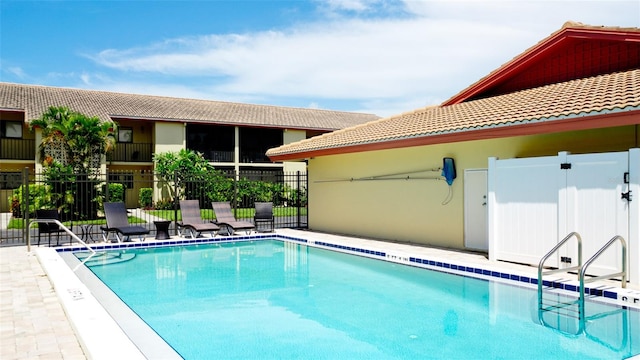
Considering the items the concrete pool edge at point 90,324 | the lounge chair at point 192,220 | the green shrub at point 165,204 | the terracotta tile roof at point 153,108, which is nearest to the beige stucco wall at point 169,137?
the terracotta tile roof at point 153,108

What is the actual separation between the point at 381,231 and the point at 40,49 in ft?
63.6

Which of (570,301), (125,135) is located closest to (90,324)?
(570,301)

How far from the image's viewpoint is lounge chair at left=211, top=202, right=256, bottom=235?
15430mm

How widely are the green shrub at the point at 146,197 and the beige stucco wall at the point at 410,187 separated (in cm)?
1463

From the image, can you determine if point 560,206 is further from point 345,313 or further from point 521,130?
point 345,313

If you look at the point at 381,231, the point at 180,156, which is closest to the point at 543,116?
the point at 381,231

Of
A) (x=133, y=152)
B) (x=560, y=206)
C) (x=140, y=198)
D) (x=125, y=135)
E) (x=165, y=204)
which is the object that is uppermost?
(x=125, y=135)

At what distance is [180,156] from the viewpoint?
2872cm

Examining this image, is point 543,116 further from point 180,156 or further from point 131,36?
point 180,156

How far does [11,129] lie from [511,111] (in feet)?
94.3

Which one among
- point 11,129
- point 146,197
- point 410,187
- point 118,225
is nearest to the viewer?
point 410,187

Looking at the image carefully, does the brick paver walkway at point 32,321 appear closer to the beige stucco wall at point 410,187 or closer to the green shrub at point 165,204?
the beige stucco wall at point 410,187

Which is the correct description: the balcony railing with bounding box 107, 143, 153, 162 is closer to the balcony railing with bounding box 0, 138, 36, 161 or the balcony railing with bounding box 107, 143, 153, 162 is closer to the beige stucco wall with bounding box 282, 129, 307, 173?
the balcony railing with bounding box 0, 138, 36, 161

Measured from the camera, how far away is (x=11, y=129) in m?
29.3
